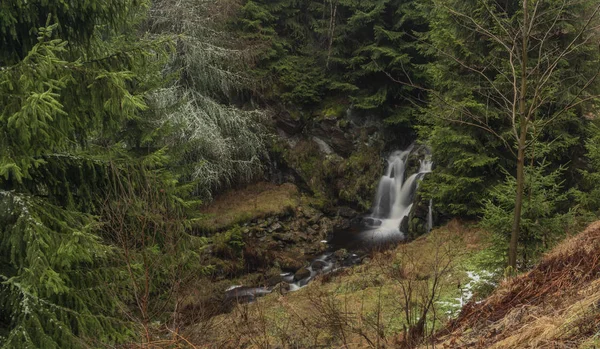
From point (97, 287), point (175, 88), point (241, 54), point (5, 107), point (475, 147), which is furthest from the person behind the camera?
point (241, 54)

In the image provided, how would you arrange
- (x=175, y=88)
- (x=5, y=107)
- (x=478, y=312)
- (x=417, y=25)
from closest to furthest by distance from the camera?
(x=5, y=107), (x=478, y=312), (x=175, y=88), (x=417, y=25)

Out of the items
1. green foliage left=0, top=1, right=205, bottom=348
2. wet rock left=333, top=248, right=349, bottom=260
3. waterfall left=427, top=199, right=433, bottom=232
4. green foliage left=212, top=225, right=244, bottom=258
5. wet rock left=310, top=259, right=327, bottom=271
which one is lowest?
wet rock left=310, top=259, right=327, bottom=271

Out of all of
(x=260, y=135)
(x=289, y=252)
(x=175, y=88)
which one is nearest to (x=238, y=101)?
(x=260, y=135)

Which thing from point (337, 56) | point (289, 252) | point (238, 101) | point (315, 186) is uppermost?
point (337, 56)

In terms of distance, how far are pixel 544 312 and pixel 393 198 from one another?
13.5 meters

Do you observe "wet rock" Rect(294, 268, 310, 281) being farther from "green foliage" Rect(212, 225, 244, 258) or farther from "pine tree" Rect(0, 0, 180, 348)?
"pine tree" Rect(0, 0, 180, 348)

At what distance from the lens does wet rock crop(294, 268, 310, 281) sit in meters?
13.1

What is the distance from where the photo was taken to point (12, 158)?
3.96 meters

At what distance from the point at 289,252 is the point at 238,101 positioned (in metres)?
7.36

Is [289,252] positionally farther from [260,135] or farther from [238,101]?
[238,101]

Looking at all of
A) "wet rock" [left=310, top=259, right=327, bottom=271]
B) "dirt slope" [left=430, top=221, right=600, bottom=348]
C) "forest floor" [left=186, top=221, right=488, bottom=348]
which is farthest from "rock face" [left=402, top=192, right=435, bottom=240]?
"dirt slope" [left=430, top=221, right=600, bottom=348]

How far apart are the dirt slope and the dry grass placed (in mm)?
11015

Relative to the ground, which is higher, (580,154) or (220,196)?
(580,154)

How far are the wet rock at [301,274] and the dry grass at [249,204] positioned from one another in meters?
3.33
